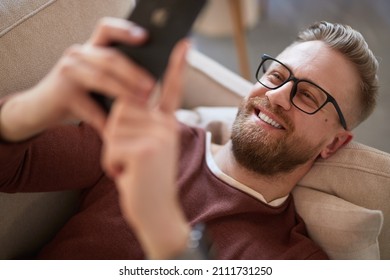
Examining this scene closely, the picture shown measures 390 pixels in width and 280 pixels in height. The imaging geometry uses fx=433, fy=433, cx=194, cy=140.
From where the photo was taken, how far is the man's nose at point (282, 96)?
1138 millimetres

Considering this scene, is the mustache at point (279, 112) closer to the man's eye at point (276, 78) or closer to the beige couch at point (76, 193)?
the man's eye at point (276, 78)

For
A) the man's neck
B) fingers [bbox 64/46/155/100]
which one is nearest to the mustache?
the man's neck

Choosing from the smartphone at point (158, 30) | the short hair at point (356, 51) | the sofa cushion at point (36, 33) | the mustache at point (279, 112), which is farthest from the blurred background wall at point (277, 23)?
the smartphone at point (158, 30)

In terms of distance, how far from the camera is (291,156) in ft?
3.81

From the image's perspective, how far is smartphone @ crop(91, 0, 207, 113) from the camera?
658mm

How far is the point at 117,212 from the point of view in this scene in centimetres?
111

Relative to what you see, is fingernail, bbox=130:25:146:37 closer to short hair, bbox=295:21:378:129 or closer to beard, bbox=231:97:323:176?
beard, bbox=231:97:323:176

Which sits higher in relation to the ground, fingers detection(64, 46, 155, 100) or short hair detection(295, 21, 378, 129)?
fingers detection(64, 46, 155, 100)

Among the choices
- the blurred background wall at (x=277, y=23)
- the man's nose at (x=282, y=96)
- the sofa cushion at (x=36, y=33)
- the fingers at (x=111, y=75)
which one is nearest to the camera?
the fingers at (x=111, y=75)

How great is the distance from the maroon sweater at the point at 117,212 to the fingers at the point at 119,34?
0.43m

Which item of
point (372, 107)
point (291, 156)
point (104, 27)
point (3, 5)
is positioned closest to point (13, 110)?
point (104, 27)

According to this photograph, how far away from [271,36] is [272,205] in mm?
1490

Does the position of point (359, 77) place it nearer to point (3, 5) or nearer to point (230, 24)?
point (3, 5)
